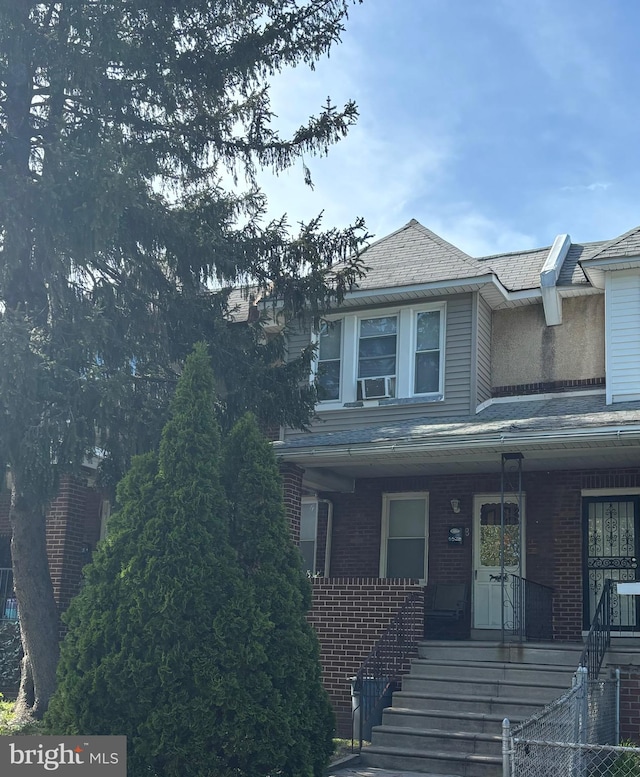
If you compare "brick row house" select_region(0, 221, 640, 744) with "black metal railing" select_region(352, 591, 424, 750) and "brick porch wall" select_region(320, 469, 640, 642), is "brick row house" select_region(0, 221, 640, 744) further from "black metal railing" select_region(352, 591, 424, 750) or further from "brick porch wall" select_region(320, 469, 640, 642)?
A: "black metal railing" select_region(352, 591, 424, 750)

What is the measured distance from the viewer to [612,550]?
13.3 meters

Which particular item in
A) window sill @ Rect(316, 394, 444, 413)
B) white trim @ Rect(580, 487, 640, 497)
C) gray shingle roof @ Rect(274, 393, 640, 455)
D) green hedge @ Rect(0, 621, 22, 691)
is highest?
window sill @ Rect(316, 394, 444, 413)

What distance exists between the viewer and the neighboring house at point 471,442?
12.4 meters

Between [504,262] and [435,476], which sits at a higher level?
[504,262]

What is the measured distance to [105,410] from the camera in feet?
35.0

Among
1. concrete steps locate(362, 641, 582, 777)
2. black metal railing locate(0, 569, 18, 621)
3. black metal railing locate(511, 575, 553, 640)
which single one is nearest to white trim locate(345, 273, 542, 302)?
black metal railing locate(511, 575, 553, 640)

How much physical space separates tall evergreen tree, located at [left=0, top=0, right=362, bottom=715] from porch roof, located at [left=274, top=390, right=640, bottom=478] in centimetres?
A: 100

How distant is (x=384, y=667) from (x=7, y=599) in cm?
791

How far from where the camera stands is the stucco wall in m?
14.7

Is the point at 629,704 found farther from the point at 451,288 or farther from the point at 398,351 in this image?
the point at 451,288

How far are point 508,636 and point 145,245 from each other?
7.20m

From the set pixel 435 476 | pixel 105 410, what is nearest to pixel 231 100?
pixel 105 410

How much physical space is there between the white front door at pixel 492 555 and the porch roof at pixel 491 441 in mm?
794

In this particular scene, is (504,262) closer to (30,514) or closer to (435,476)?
(435,476)
